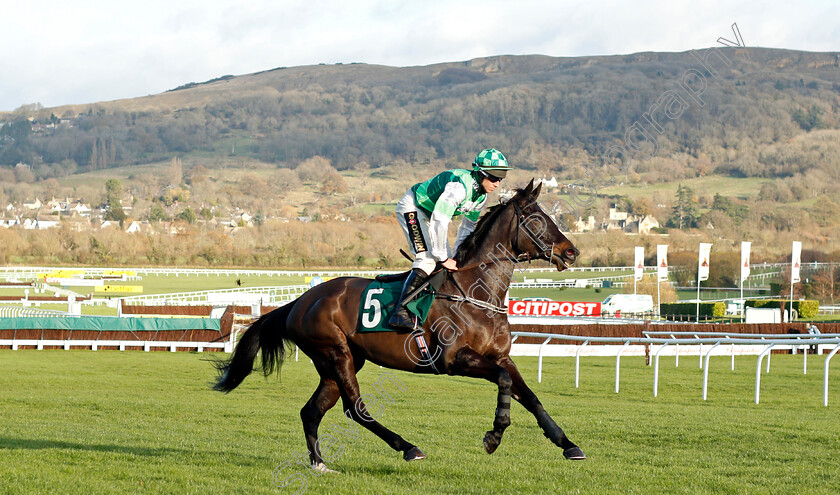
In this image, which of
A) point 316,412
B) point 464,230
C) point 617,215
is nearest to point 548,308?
point 464,230

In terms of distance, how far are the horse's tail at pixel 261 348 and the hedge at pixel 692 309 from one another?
1462 inches

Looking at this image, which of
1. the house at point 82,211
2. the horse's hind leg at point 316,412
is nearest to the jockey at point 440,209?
the horse's hind leg at point 316,412

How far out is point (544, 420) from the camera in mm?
5906

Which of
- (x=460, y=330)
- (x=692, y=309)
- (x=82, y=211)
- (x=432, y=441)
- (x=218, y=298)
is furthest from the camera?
(x=82, y=211)

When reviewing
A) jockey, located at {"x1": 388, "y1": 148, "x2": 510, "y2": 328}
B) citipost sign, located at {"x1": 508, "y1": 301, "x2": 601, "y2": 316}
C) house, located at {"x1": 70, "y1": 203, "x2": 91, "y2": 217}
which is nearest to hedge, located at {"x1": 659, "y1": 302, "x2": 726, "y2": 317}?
citipost sign, located at {"x1": 508, "y1": 301, "x2": 601, "y2": 316}

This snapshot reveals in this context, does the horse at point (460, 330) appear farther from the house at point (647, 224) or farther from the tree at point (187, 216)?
the tree at point (187, 216)

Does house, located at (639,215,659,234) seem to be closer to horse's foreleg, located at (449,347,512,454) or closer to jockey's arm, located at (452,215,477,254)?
jockey's arm, located at (452,215,477,254)

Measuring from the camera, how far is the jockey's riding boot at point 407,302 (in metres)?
6.20

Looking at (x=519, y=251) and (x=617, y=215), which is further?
(x=617, y=215)

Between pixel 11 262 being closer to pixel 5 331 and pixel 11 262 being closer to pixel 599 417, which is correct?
pixel 5 331

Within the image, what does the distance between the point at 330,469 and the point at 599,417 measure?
4224 millimetres

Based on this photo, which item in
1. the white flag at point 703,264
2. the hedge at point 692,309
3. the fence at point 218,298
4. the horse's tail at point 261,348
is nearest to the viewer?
the horse's tail at point 261,348

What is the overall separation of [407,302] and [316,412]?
3.69 feet

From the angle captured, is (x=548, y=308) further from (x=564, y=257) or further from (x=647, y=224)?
(x=647, y=224)
